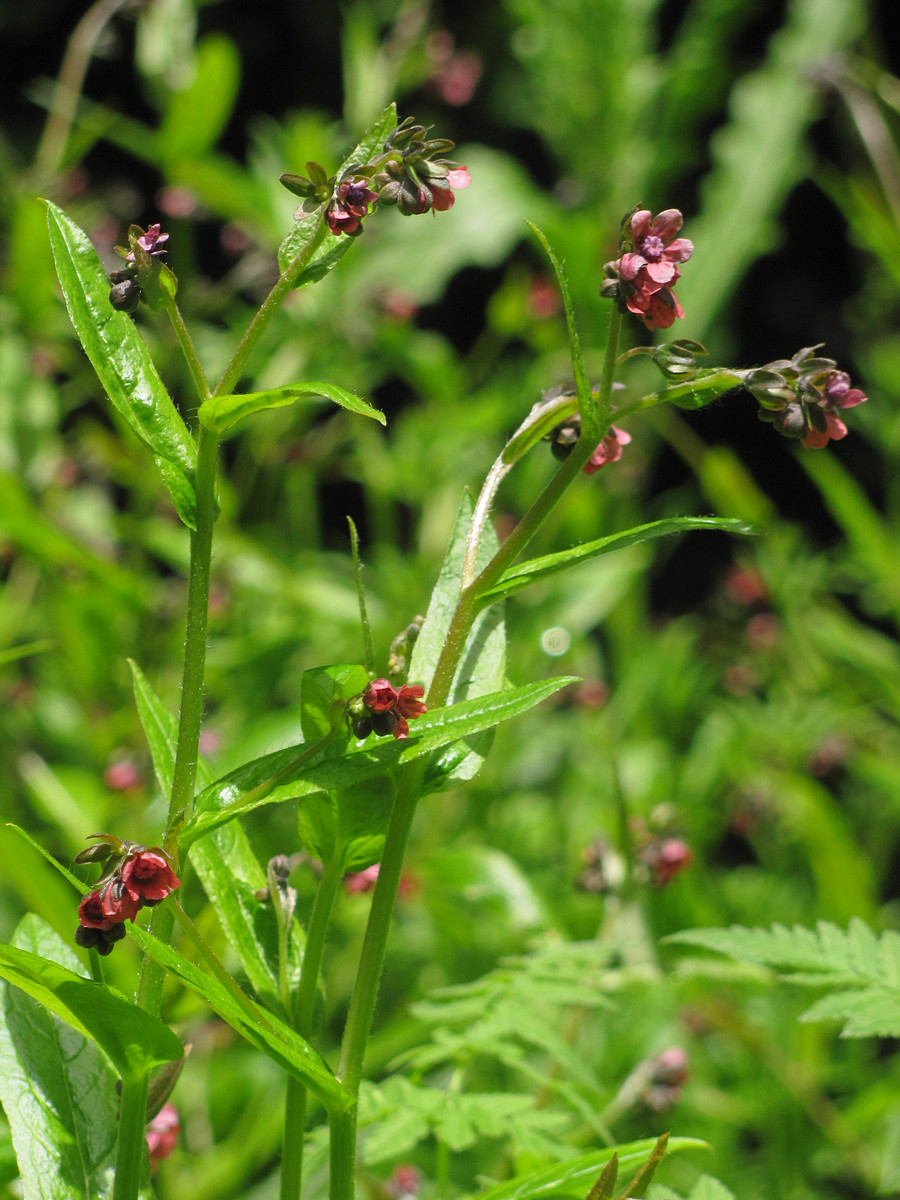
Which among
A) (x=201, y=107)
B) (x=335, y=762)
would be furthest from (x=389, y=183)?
(x=201, y=107)

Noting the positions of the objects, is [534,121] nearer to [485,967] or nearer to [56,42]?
[56,42]

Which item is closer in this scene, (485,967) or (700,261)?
(485,967)

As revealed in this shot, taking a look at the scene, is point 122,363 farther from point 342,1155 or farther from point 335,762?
point 342,1155

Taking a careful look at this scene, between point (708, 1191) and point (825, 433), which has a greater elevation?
point (825, 433)

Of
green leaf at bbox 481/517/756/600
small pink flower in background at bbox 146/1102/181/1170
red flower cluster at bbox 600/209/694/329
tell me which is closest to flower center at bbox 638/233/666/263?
red flower cluster at bbox 600/209/694/329

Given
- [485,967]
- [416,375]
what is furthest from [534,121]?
[485,967]

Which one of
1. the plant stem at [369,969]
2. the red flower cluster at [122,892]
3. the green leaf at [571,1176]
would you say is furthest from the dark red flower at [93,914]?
the green leaf at [571,1176]
